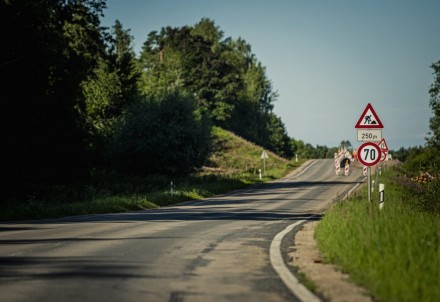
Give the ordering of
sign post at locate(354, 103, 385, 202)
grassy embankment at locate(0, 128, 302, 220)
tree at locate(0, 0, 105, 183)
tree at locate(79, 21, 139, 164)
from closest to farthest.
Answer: sign post at locate(354, 103, 385, 202) < grassy embankment at locate(0, 128, 302, 220) < tree at locate(0, 0, 105, 183) < tree at locate(79, 21, 139, 164)

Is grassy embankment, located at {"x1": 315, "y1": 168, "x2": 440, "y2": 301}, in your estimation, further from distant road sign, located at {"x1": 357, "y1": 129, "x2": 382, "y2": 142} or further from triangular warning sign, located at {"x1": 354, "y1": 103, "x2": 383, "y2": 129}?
triangular warning sign, located at {"x1": 354, "y1": 103, "x2": 383, "y2": 129}

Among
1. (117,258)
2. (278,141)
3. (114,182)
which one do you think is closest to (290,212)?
(117,258)

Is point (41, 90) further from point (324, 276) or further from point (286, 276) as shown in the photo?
point (324, 276)

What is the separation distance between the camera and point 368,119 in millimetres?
13062

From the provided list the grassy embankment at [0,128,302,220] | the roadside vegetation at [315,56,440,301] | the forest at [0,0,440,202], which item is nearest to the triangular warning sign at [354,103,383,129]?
the roadside vegetation at [315,56,440,301]

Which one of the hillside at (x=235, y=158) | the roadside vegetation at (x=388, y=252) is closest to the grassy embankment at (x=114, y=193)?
the hillside at (x=235, y=158)

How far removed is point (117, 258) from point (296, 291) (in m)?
3.61

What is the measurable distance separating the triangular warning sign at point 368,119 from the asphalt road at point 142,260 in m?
3.44

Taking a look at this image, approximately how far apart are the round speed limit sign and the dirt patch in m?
3.62

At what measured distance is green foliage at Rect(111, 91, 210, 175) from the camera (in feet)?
116

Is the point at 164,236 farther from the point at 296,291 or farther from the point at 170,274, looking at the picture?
the point at 296,291

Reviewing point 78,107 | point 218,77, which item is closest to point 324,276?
point 78,107

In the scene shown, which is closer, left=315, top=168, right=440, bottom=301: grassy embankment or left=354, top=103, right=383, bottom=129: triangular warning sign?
left=315, top=168, right=440, bottom=301: grassy embankment

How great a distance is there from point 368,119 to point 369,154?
953mm
